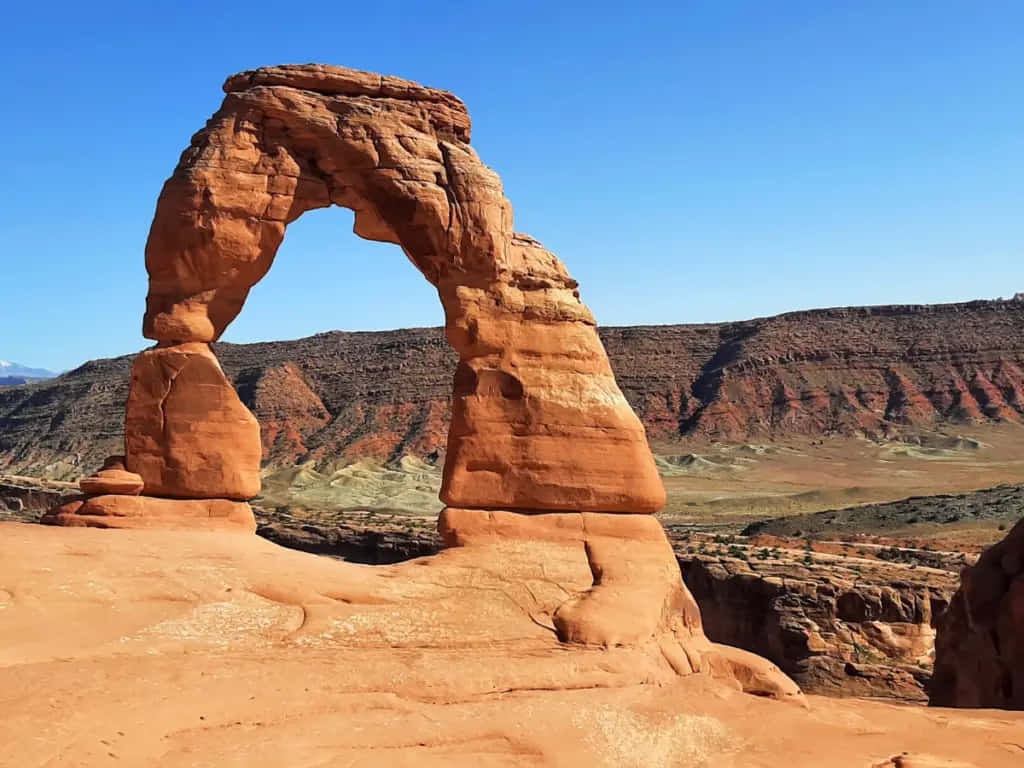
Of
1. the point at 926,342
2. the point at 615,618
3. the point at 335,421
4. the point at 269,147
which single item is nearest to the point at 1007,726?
the point at 615,618

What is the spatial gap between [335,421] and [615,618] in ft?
256

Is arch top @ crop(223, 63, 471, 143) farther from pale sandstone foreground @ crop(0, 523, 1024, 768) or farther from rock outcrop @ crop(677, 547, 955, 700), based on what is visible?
rock outcrop @ crop(677, 547, 955, 700)

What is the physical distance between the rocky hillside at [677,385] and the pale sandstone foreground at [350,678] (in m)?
69.9

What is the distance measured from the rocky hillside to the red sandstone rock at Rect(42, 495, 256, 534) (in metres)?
67.5

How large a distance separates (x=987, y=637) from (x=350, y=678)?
12098mm

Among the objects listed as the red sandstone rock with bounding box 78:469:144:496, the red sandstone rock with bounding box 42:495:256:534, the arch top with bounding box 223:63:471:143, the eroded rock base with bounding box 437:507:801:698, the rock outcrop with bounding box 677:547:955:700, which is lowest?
the rock outcrop with bounding box 677:547:955:700

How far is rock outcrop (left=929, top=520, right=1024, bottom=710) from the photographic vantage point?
53.4ft

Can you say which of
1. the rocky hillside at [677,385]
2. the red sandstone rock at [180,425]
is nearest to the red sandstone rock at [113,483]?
the red sandstone rock at [180,425]

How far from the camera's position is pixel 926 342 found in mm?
94562

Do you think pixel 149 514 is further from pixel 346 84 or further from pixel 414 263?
pixel 346 84

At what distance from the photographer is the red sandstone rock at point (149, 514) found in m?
12.9

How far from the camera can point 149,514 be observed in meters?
13.1

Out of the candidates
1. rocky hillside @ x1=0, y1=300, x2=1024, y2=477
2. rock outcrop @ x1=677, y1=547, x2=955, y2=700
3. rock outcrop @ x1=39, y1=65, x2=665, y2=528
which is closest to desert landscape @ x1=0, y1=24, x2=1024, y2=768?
rock outcrop @ x1=39, y1=65, x2=665, y2=528

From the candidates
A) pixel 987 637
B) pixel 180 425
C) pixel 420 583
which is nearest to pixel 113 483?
pixel 180 425
